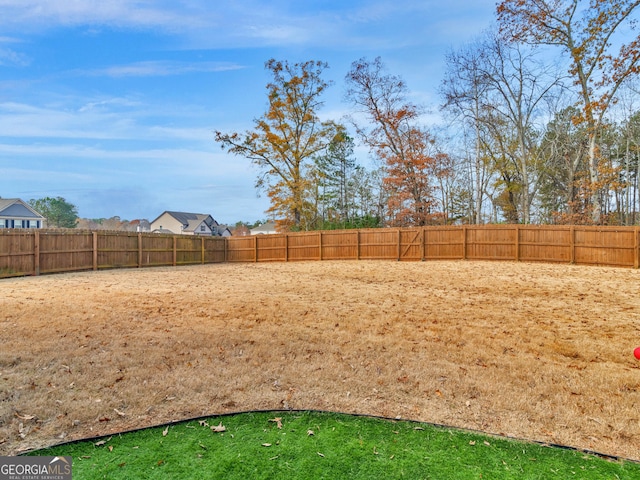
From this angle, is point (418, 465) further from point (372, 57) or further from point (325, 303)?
point (372, 57)

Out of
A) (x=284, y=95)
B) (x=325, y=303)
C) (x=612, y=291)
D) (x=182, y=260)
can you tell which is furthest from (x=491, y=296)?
(x=284, y=95)

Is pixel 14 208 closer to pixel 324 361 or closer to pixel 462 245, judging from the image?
pixel 462 245

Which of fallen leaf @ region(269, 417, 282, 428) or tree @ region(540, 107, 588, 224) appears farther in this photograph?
tree @ region(540, 107, 588, 224)

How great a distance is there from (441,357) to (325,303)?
3035mm

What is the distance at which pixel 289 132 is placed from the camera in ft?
76.8

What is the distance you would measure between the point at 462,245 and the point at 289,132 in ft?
46.2

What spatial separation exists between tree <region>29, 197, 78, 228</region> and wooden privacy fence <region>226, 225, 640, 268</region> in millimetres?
40029

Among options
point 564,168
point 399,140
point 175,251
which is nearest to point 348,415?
point 175,251

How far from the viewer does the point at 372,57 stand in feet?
69.8

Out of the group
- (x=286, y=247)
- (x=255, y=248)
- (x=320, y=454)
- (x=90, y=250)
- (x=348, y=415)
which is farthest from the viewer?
(x=255, y=248)

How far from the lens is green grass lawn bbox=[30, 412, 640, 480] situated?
80.1 inches

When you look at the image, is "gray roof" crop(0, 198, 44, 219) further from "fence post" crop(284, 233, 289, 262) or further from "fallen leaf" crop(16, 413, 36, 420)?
"fallen leaf" crop(16, 413, 36, 420)

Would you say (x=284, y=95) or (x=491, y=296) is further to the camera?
(x=284, y=95)

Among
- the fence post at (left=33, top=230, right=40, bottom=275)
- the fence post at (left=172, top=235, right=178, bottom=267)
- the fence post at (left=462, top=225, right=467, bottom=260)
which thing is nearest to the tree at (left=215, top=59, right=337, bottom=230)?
the fence post at (left=172, top=235, right=178, bottom=267)
